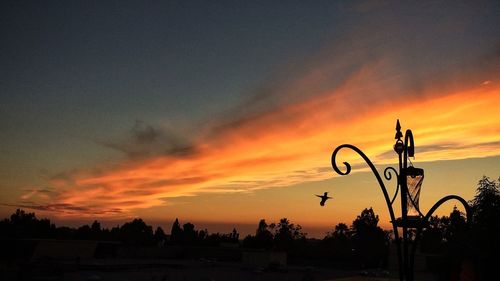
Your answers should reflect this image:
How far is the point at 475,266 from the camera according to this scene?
18094 mm

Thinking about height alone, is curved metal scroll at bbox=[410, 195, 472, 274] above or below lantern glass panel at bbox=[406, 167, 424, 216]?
below

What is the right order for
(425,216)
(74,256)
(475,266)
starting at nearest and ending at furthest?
(425,216) → (475,266) → (74,256)

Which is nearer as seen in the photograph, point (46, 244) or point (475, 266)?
point (475, 266)

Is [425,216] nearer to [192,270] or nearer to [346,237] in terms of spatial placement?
[192,270]

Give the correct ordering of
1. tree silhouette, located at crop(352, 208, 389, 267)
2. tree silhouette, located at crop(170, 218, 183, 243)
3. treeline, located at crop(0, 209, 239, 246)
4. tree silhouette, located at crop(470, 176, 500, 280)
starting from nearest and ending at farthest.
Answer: tree silhouette, located at crop(470, 176, 500, 280), treeline, located at crop(0, 209, 239, 246), tree silhouette, located at crop(352, 208, 389, 267), tree silhouette, located at crop(170, 218, 183, 243)

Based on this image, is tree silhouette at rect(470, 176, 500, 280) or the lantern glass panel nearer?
the lantern glass panel

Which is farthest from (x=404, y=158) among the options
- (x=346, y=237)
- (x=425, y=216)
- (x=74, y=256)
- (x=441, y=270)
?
(x=346, y=237)

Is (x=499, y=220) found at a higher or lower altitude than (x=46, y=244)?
higher

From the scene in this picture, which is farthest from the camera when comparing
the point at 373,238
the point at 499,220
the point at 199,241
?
the point at 373,238

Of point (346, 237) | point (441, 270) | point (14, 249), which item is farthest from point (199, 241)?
point (346, 237)

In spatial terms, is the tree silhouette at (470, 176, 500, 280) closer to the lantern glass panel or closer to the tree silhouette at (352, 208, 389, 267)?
the lantern glass panel

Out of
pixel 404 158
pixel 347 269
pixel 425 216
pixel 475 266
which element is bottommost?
pixel 347 269

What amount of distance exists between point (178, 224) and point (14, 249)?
223 ft

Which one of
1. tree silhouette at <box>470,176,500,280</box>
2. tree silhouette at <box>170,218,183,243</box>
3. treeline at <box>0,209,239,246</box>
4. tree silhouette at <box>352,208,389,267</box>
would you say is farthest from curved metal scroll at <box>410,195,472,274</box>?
tree silhouette at <box>170,218,183,243</box>
